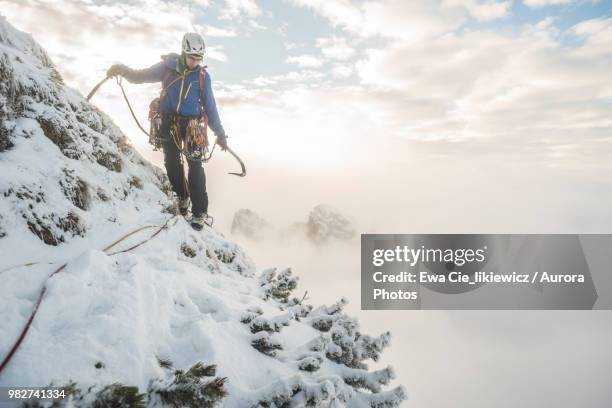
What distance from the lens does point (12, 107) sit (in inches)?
225

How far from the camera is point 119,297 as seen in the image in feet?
12.7

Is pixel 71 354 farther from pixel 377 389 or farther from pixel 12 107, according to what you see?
pixel 12 107

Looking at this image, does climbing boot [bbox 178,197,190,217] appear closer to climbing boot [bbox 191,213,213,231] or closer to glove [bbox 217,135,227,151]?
climbing boot [bbox 191,213,213,231]

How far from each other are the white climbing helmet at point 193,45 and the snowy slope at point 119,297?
2730 mm

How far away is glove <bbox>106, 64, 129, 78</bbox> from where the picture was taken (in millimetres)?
7740

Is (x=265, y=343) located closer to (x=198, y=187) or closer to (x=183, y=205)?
(x=198, y=187)

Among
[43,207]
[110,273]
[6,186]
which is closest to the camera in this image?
[110,273]

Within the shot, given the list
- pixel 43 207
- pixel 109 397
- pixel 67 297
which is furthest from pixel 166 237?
pixel 109 397

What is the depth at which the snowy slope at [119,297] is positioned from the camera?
305cm

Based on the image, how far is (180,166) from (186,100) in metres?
1.69

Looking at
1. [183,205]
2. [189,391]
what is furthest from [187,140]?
[189,391]

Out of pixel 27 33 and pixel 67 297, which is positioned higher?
pixel 27 33

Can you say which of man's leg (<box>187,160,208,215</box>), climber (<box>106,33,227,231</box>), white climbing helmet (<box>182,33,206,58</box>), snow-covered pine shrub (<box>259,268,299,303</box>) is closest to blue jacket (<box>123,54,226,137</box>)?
climber (<box>106,33,227,231</box>)

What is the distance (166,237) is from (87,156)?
2.37 meters
